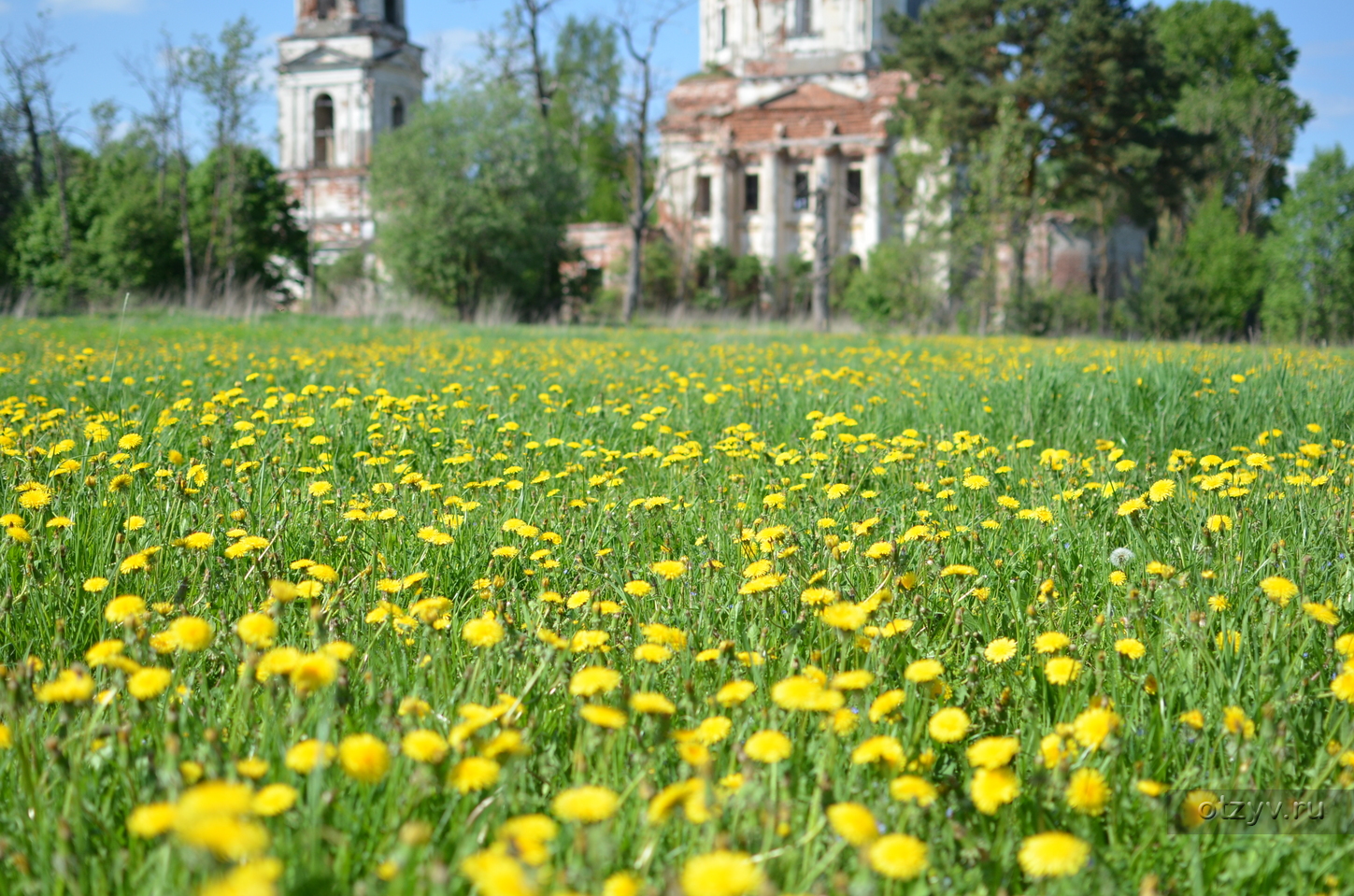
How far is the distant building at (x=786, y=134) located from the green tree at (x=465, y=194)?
1599 centimetres

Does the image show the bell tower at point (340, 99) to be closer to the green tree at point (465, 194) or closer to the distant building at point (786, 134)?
the distant building at point (786, 134)

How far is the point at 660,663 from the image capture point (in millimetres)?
1979

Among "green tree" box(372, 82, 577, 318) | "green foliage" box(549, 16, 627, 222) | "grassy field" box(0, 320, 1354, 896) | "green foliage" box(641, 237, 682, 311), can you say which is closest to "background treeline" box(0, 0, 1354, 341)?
"green tree" box(372, 82, 577, 318)

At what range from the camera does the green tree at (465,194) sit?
1105 inches

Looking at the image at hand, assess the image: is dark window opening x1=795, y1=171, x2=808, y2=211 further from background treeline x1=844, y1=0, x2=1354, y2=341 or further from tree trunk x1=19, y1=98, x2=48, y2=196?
tree trunk x1=19, y1=98, x2=48, y2=196

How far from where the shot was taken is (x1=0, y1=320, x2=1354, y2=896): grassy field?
4.03 ft

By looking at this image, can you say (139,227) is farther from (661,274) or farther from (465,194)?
Answer: (661,274)

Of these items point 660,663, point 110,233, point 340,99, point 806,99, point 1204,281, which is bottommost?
point 660,663

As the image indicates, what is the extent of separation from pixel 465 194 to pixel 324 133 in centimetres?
2235

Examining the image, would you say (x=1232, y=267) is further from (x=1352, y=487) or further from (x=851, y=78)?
(x=1352, y=487)

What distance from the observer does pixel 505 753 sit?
1284 mm

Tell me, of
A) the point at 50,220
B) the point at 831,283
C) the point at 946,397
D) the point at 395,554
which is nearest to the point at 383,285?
the point at 50,220

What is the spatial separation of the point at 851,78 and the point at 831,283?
9621 millimetres

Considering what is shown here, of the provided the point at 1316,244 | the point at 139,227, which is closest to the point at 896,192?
the point at 1316,244
